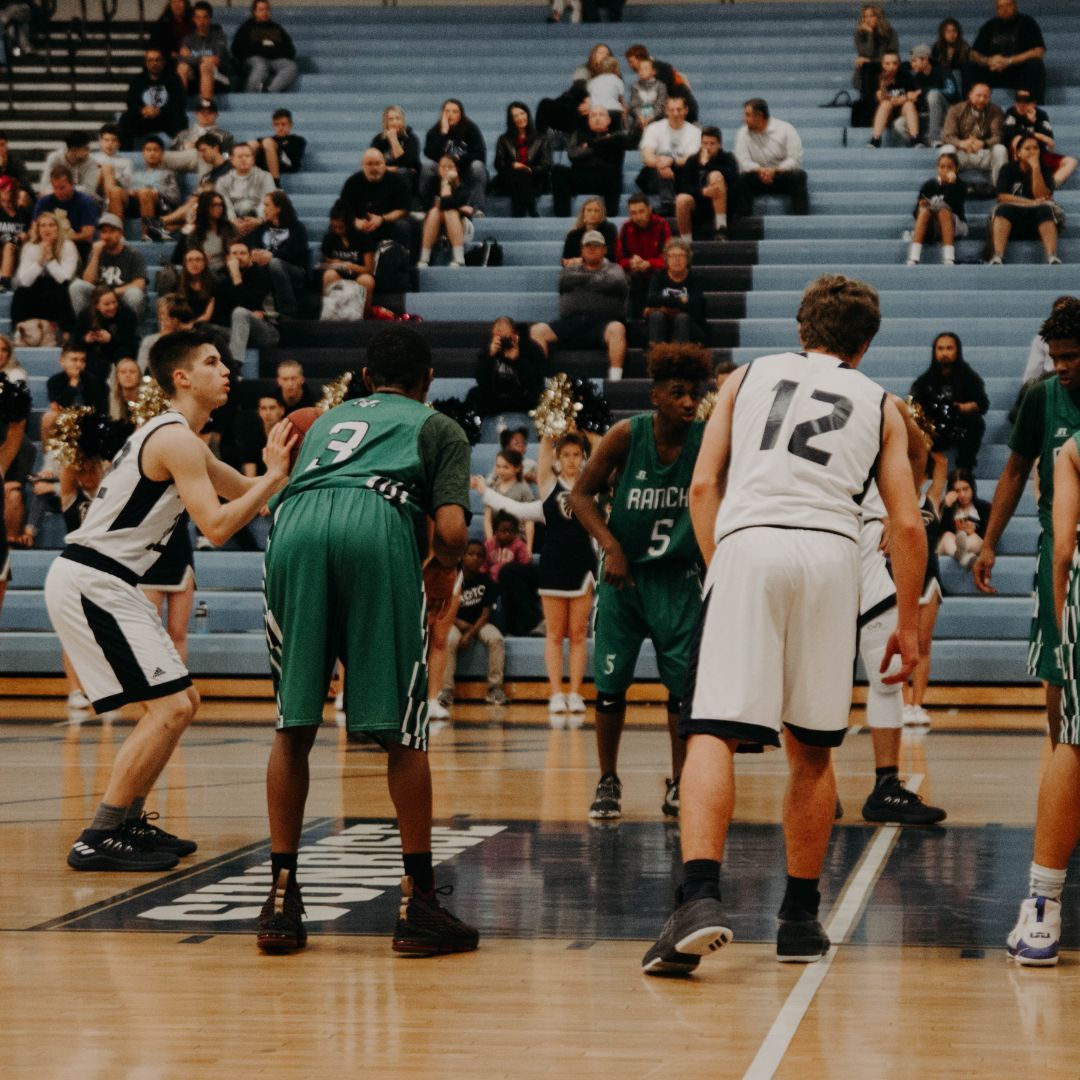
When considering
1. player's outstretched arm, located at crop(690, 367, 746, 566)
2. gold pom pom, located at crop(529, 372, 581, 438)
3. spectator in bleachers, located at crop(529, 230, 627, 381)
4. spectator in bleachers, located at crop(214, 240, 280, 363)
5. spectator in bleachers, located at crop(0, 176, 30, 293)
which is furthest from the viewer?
spectator in bleachers, located at crop(0, 176, 30, 293)

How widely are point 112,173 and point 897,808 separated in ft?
43.3

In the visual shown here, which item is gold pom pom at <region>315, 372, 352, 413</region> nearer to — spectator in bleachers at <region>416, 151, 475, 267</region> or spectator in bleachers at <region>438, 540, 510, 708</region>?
spectator in bleachers at <region>438, 540, 510, 708</region>

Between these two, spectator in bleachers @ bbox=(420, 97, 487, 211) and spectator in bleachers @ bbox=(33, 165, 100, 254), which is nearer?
spectator in bleachers @ bbox=(33, 165, 100, 254)

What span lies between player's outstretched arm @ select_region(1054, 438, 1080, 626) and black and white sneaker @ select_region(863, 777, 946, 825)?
275cm

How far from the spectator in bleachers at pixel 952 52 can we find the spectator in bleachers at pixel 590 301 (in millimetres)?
4865

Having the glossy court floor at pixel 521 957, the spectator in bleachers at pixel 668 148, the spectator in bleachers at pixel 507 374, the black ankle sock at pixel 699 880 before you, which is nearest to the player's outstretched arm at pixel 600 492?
the glossy court floor at pixel 521 957

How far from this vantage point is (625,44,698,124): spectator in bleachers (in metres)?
18.8

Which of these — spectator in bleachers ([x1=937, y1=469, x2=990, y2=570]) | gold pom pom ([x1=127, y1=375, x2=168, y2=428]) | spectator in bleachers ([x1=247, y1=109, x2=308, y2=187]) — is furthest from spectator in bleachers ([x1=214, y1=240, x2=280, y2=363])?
spectator in bleachers ([x1=937, y1=469, x2=990, y2=570])

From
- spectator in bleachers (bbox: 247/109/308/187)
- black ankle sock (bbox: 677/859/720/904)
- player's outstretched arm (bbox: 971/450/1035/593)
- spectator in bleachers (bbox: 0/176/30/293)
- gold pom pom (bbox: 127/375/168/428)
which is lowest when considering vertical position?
black ankle sock (bbox: 677/859/720/904)

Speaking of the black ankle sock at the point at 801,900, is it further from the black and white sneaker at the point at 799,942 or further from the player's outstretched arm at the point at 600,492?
the player's outstretched arm at the point at 600,492

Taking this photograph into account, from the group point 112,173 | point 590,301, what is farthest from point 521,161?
point 112,173

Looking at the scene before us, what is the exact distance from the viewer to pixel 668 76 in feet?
62.7

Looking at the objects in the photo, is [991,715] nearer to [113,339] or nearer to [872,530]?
[872,530]

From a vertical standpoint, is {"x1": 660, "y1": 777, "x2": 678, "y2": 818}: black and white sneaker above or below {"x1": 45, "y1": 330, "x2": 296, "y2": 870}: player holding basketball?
below
